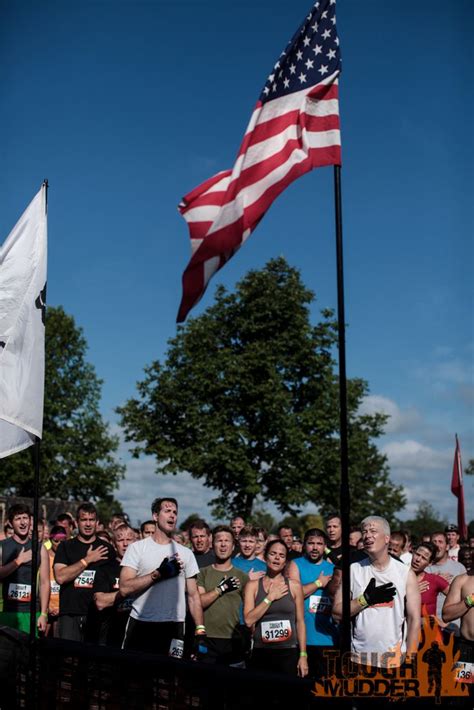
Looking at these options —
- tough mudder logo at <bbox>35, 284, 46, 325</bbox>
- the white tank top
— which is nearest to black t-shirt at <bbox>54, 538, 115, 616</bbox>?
tough mudder logo at <bbox>35, 284, 46, 325</bbox>

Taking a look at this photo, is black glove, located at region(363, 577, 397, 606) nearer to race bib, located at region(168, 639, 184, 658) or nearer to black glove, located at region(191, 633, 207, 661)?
race bib, located at region(168, 639, 184, 658)

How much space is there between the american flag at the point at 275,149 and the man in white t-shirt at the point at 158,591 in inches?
110

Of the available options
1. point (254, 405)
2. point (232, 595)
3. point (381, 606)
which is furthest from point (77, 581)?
point (254, 405)

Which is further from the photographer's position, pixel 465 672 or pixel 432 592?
pixel 432 592

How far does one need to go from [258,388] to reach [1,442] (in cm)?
2834

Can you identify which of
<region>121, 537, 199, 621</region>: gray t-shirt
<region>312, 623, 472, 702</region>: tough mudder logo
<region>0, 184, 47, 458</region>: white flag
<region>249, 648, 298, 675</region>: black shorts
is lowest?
<region>249, 648, 298, 675</region>: black shorts

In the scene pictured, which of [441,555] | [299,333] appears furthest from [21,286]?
[299,333]

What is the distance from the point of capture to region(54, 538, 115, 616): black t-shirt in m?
9.52

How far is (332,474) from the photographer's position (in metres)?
36.1

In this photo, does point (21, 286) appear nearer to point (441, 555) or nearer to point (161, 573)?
point (161, 573)

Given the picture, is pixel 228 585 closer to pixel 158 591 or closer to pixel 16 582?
pixel 158 591

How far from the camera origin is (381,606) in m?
6.67

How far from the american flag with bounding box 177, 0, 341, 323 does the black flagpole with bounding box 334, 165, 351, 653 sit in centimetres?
36

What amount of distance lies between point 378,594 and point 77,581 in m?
4.49
